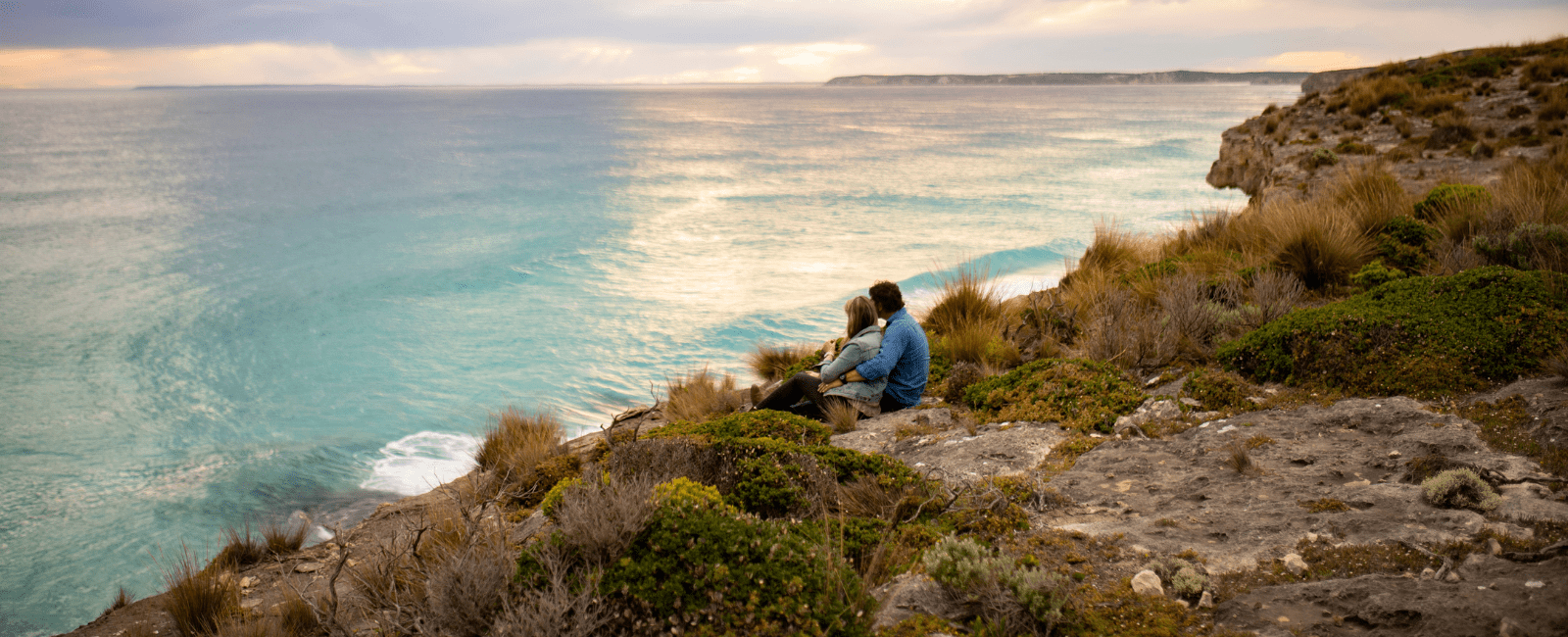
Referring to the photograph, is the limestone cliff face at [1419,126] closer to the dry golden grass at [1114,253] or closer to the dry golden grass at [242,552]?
the dry golden grass at [1114,253]

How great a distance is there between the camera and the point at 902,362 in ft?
21.7

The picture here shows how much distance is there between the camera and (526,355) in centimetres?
1455

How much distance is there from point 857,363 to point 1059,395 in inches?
70.9

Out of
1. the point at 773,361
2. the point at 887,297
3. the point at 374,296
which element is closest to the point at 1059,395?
the point at 887,297

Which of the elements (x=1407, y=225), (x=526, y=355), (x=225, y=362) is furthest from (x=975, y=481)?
(x=225, y=362)

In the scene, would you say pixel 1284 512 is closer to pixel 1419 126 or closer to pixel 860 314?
pixel 860 314

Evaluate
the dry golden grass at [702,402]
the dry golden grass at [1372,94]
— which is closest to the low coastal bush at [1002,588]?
the dry golden grass at [702,402]

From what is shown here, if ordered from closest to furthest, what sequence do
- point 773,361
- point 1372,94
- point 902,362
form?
point 902,362 → point 773,361 → point 1372,94

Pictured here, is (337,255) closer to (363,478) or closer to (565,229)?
(565,229)

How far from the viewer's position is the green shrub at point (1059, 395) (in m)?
5.09

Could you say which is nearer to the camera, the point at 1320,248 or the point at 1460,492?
the point at 1460,492

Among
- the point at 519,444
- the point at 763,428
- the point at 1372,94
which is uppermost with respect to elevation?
the point at 1372,94

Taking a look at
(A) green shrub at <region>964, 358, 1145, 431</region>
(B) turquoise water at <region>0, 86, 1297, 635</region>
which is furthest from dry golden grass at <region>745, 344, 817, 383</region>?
(A) green shrub at <region>964, 358, 1145, 431</region>

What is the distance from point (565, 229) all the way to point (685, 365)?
14276 mm
